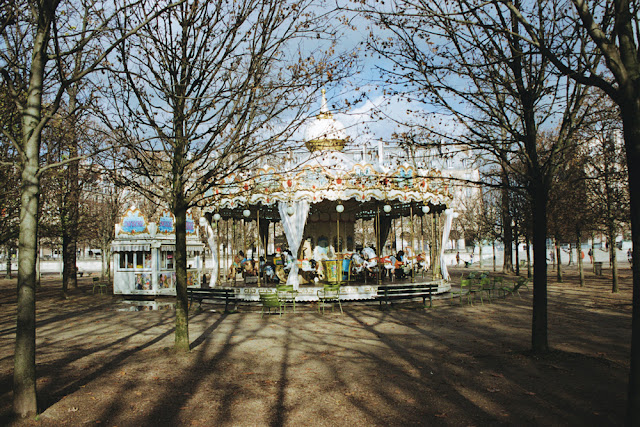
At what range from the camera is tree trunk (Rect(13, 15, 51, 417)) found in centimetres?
545

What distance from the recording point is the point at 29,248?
5.53 meters

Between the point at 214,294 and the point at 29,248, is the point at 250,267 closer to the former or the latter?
the point at 214,294

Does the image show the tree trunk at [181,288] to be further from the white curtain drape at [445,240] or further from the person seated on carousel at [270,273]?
the white curtain drape at [445,240]

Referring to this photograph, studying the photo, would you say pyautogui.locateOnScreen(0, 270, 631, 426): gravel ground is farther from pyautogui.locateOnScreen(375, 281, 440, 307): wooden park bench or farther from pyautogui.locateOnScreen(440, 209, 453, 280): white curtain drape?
pyautogui.locateOnScreen(440, 209, 453, 280): white curtain drape

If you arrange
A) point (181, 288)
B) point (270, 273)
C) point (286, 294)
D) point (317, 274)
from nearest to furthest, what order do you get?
1. point (181, 288)
2. point (286, 294)
3. point (270, 273)
4. point (317, 274)

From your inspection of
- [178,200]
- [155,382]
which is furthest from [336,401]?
[178,200]

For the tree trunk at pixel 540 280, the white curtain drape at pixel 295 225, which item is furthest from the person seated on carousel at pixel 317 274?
the tree trunk at pixel 540 280

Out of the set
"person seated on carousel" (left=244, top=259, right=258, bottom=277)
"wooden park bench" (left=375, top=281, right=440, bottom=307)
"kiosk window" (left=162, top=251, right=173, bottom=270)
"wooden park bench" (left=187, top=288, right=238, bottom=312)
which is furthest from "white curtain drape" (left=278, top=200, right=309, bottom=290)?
"kiosk window" (left=162, top=251, right=173, bottom=270)

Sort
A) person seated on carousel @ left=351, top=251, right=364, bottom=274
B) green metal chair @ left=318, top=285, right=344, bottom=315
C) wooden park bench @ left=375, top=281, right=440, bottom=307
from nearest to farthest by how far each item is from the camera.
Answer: green metal chair @ left=318, top=285, right=344, bottom=315 < wooden park bench @ left=375, top=281, right=440, bottom=307 < person seated on carousel @ left=351, top=251, right=364, bottom=274

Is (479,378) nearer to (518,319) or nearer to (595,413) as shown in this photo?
(595,413)

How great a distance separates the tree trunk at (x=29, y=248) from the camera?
545cm

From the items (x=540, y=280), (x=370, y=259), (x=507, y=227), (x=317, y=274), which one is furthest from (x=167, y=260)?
(x=507, y=227)

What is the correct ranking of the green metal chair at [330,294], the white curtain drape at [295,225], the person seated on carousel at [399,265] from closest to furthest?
the green metal chair at [330,294], the white curtain drape at [295,225], the person seated on carousel at [399,265]

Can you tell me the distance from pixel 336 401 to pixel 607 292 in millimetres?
16419
